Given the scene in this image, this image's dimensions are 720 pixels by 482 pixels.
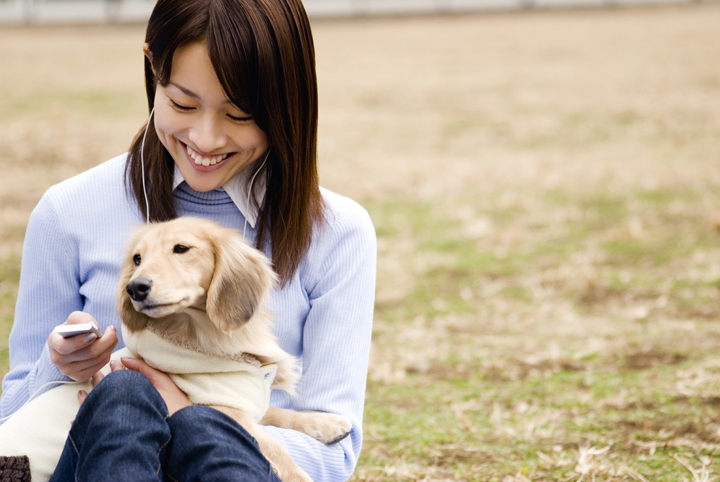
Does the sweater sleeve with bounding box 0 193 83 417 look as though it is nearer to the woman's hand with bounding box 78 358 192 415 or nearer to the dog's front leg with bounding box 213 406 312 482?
the woman's hand with bounding box 78 358 192 415

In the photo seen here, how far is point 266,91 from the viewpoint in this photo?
8.20 feet

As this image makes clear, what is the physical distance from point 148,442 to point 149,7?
100 feet

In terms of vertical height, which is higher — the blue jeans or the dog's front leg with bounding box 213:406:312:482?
the blue jeans

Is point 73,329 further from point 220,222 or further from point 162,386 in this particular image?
point 220,222

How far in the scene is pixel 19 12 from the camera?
30172 mm

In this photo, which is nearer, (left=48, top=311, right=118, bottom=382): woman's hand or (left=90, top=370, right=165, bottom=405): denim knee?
(left=90, top=370, right=165, bottom=405): denim knee

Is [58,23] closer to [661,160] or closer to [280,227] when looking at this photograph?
[661,160]

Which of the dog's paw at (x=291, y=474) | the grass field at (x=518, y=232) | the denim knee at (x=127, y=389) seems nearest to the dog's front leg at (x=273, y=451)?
the dog's paw at (x=291, y=474)

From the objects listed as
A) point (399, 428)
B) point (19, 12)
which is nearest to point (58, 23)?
point (19, 12)

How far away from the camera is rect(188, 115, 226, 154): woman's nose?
8.22ft

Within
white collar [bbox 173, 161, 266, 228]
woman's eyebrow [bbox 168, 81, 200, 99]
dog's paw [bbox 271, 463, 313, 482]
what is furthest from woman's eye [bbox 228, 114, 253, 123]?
dog's paw [bbox 271, 463, 313, 482]

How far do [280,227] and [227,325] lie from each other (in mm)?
442

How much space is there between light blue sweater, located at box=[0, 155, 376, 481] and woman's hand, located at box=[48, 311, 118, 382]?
0.28 m

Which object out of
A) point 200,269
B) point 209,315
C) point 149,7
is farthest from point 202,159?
point 149,7
